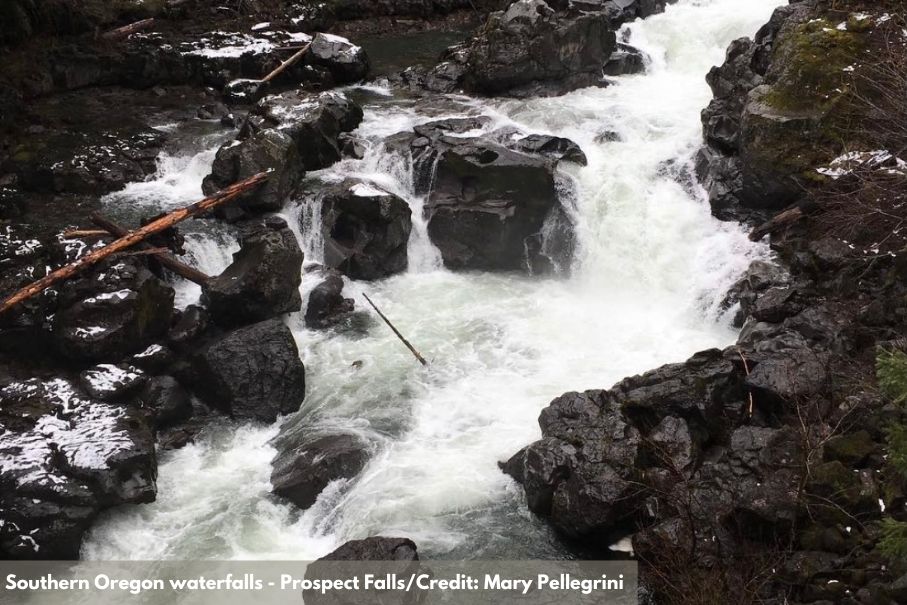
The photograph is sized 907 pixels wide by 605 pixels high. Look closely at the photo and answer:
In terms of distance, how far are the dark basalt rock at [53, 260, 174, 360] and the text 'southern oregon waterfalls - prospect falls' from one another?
2.4 inches

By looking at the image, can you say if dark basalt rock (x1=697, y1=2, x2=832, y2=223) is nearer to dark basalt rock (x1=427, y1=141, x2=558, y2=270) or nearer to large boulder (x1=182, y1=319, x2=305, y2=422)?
dark basalt rock (x1=427, y1=141, x2=558, y2=270)

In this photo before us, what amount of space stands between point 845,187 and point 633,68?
10814mm

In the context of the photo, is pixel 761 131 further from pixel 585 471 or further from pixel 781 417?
pixel 585 471

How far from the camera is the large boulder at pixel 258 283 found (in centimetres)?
1370

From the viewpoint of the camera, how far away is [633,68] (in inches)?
906

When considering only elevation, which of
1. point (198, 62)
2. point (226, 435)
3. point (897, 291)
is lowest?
point (226, 435)

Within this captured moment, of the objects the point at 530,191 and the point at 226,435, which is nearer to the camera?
the point at 226,435

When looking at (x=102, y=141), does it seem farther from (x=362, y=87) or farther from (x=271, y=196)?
(x=362, y=87)

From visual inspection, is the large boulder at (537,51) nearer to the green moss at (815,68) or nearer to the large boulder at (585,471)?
the green moss at (815,68)

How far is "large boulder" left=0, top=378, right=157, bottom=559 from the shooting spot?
10133 millimetres

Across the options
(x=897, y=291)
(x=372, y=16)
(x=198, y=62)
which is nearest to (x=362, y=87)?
(x=198, y=62)

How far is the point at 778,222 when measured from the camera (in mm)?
14945

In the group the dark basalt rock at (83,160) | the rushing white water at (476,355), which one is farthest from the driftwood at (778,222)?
the dark basalt rock at (83,160)

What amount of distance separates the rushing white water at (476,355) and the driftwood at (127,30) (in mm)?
8535
